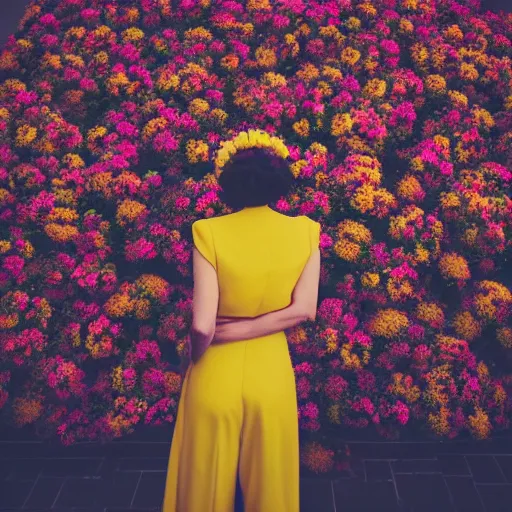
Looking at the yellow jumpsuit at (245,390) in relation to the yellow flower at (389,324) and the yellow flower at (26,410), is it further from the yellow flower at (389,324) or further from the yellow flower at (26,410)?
the yellow flower at (26,410)

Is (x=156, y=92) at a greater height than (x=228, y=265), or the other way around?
(x=156, y=92)

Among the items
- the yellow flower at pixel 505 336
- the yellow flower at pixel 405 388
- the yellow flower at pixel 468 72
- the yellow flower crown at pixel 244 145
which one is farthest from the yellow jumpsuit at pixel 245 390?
the yellow flower at pixel 468 72

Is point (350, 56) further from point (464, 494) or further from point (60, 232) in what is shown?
point (464, 494)

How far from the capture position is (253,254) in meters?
2.30

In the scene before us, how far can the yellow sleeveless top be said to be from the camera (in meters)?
2.29

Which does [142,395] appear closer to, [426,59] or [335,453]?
[335,453]

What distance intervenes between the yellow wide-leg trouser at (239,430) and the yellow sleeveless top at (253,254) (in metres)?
0.23

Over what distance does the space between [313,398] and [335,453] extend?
47cm

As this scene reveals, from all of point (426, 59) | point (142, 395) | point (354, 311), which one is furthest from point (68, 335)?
point (426, 59)

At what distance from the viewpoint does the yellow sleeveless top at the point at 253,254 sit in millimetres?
2295

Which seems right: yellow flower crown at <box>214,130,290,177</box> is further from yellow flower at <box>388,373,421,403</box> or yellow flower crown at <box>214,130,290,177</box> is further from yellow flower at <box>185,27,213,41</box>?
yellow flower at <box>185,27,213,41</box>

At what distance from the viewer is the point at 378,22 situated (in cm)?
449

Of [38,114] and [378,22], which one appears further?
[378,22]

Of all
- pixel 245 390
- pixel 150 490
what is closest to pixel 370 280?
pixel 245 390
